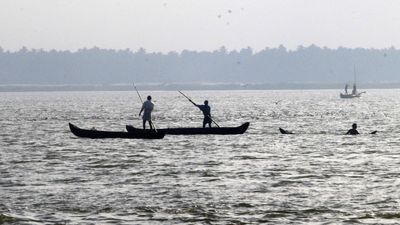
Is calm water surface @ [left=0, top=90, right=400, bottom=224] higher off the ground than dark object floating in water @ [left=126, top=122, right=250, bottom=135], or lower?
lower

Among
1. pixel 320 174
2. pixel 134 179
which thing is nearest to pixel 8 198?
pixel 134 179

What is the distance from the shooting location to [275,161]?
3716cm

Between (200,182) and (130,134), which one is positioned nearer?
(200,182)

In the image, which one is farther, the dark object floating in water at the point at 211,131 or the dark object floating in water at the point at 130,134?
the dark object floating in water at the point at 211,131

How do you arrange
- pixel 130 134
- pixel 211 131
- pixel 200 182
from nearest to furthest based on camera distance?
pixel 200 182
pixel 130 134
pixel 211 131

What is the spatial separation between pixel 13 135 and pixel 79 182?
93.7 feet

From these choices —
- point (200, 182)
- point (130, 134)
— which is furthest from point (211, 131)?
point (200, 182)

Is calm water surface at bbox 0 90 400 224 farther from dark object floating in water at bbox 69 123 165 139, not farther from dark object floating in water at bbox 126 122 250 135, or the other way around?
dark object floating in water at bbox 126 122 250 135

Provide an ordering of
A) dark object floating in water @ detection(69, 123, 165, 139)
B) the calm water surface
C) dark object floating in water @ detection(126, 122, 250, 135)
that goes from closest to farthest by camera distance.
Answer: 1. the calm water surface
2. dark object floating in water @ detection(69, 123, 165, 139)
3. dark object floating in water @ detection(126, 122, 250, 135)

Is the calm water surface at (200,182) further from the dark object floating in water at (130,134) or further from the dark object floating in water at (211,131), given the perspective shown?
the dark object floating in water at (211,131)

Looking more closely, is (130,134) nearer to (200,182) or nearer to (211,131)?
(211,131)

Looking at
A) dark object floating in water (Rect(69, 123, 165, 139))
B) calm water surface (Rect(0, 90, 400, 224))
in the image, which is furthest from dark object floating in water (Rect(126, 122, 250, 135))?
dark object floating in water (Rect(69, 123, 165, 139))

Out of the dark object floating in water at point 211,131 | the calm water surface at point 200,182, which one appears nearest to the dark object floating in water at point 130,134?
the calm water surface at point 200,182

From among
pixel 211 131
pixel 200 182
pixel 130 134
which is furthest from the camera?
pixel 211 131
